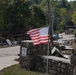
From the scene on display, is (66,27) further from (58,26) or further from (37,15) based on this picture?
(37,15)

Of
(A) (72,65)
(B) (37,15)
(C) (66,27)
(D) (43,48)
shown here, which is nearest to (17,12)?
(B) (37,15)

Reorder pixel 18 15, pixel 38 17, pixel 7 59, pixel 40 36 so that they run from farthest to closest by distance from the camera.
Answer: pixel 38 17 → pixel 18 15 → pixel 7 59 → pixel 40 36

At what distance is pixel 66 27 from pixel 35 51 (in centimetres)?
9311

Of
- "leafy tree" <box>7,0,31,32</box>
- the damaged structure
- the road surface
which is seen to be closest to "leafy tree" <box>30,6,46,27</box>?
"leafy tree" <box>7,0,31,32</box>

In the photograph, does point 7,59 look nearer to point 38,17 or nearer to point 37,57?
point 37,57

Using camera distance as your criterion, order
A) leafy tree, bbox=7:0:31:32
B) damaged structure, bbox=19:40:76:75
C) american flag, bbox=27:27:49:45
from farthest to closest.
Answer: leafy tree, bbox=7:0:31:32 → damaged structure, bbox=19:40:76:75 → american flag, bbox=27:27:49:45

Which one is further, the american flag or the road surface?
the road surface

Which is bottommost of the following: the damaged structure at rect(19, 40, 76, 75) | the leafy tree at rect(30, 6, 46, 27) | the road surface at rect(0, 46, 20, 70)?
the road surface at rect(0, 46, 20, 70)

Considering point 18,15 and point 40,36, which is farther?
point 18,15

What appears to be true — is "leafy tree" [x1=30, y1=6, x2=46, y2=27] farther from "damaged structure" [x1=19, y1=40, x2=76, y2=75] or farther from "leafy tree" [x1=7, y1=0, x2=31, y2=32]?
"damaged structure" [x1=19, y1=40, x2=76, y2=75]

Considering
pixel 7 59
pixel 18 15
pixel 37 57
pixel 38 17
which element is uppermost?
pixel 18 15

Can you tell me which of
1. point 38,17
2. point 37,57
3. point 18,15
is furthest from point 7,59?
point 38,17

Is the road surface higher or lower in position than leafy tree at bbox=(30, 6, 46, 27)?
lower

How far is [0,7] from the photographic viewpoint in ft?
158
